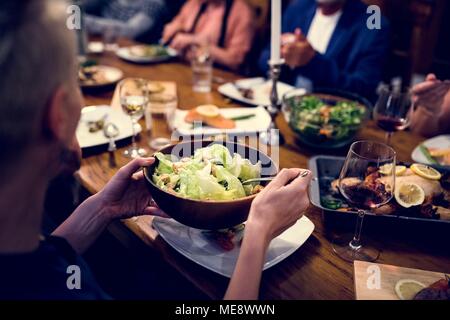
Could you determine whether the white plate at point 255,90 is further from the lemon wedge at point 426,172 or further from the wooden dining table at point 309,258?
the lemon wedge at point 426,172

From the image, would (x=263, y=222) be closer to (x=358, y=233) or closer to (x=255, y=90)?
(x=358, y=233)

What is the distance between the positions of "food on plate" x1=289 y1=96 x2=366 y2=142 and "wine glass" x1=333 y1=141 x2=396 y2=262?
477mm

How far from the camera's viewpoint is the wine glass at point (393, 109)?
164 cm

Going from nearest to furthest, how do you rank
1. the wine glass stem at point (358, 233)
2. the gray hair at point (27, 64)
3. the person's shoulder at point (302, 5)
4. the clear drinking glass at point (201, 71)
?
the gray hair at point (27, 64)
the wine glass stem at point (358, 233)
the clear drinking glass at point (201, 71)
the person's shoulder at point (302, 5)

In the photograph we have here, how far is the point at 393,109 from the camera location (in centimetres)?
167

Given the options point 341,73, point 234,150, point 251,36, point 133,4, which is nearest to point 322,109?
point 234,150

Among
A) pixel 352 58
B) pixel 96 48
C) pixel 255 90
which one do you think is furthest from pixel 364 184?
pixel 96 48

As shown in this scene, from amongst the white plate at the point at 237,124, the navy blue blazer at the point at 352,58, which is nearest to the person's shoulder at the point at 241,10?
the navy blue blazer at the point at 352,58

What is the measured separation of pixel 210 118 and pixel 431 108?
39.0 inches

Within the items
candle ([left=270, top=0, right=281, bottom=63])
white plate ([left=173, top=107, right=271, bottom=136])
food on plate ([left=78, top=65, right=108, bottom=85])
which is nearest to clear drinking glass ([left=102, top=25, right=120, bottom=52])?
food on plate ([left=78, top=65, right=108, bottom=85])

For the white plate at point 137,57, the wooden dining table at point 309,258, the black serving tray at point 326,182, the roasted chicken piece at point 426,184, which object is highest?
the white plate at point 137,57

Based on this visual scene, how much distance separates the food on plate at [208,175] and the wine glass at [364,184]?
0.25 meters

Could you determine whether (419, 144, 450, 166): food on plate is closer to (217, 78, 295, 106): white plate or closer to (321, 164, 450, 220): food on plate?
(321, 164, 450, 220): food on plate
